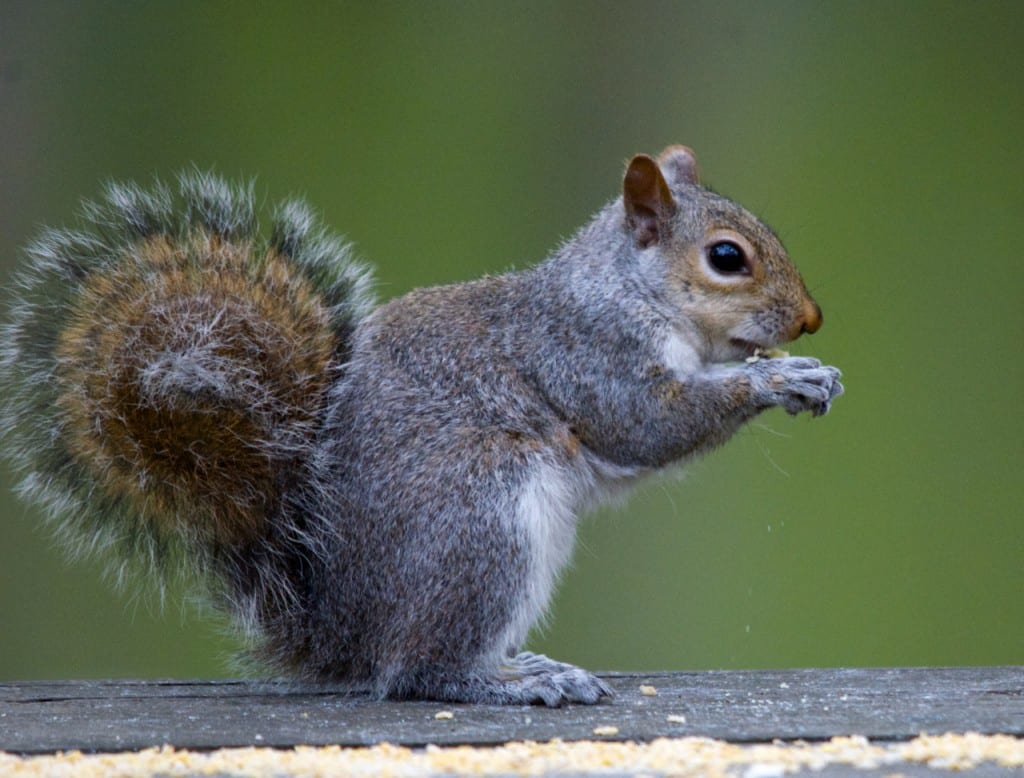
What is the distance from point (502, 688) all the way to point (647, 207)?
2.65ft

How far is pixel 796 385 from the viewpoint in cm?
226

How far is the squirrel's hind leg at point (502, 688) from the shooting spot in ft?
6.77

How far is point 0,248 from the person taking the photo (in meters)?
3.35

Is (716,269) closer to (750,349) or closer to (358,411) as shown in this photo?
(750,349)

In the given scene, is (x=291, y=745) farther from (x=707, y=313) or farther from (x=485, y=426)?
(x=707, y=313)

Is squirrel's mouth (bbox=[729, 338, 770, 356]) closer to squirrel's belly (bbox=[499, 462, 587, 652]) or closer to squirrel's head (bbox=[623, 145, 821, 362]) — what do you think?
squirrel's head (bbox=[623, 145, 821, 362])

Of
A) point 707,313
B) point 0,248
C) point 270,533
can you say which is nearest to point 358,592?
point 270,533

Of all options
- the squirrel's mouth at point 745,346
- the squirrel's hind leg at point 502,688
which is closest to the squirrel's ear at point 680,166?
the squirrel's mouth at point 745,346

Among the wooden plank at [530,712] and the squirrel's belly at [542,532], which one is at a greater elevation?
the squirrel's belly at [542,532]

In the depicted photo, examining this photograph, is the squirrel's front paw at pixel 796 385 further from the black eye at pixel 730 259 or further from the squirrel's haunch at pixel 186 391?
the squirrel's haunch at pixel 186 391

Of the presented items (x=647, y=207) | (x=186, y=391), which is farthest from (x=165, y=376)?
(x=647, y=207)

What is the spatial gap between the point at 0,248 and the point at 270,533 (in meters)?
1.56

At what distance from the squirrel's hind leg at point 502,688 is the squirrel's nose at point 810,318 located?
65 centimetres

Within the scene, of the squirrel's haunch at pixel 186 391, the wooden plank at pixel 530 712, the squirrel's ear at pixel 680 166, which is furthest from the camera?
the squirrel's ear at pixel 680 166
